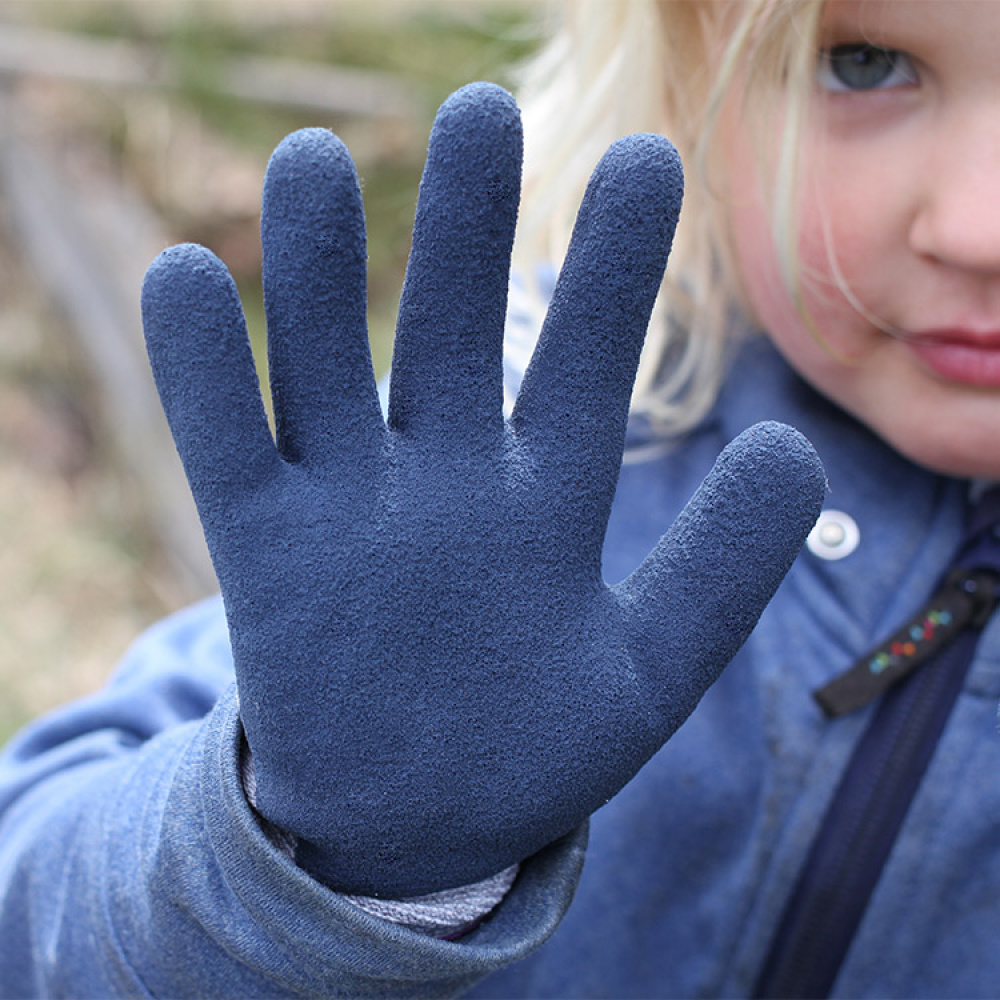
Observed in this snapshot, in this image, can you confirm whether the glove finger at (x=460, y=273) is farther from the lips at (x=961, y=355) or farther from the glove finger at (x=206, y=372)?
the lips at (x=961, y=355)

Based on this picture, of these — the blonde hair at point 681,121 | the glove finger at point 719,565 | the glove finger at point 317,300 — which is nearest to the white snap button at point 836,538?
the blonde hair at point 681,121

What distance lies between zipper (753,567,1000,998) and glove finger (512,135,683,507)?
1.28ft

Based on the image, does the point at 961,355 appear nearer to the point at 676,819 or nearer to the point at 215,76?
the point at 676,819

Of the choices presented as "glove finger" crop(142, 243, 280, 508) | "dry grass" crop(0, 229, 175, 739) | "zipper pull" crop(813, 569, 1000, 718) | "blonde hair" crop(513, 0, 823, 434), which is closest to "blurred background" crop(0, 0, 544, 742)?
"dry grass" crop(0, 229, 175, 739)

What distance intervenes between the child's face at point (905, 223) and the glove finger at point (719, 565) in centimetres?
21

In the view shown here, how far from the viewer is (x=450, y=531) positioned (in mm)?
554

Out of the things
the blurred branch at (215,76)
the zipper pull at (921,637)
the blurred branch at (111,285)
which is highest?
the zipper pull at (921,637)

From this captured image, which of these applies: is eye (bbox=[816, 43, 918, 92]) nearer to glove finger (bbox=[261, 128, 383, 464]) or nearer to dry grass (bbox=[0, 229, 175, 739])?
glove finger (bbox=[261, 128, 383, 464])

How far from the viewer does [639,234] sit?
0.53 meters

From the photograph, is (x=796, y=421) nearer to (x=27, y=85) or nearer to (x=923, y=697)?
(x=923, y=697)

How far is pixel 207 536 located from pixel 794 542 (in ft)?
1.01

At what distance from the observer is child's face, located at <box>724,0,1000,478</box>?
64 cm

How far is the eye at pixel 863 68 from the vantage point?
2.26 feet

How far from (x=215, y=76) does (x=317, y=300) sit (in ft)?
8.85
